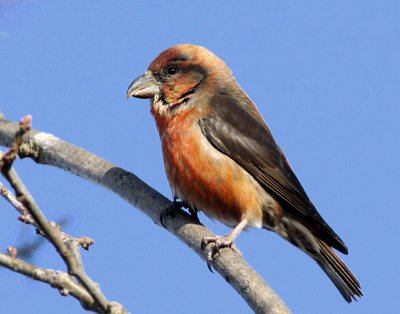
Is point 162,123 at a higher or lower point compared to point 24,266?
higher

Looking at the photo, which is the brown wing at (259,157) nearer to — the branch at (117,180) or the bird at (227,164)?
the bird at (227,164)

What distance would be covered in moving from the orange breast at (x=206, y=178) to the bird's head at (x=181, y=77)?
0.40 meters

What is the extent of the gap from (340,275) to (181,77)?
1.97m

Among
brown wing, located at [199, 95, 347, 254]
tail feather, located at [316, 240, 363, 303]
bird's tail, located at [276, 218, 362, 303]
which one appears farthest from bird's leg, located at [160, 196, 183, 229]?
tail feather, located at [316, 240, 363, 303]

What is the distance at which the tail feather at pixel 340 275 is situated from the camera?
17.5 feet

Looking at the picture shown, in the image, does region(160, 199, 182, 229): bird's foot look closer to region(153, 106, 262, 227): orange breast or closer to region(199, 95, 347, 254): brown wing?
region(153, 106, 262, 227): orange breast

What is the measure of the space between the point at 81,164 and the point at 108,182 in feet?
0.78

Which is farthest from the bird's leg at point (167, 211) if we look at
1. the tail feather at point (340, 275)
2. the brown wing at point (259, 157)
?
the tail feather at point (340, 275)

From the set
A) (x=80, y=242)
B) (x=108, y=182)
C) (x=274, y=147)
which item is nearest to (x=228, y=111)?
(x=274, y=147)

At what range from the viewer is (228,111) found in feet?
18.6

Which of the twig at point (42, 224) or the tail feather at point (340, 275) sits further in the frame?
the tail feather at point (340, 275)

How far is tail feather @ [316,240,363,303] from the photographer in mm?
5320

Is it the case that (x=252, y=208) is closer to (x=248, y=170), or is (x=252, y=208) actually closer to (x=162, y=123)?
(x=248, y=170)

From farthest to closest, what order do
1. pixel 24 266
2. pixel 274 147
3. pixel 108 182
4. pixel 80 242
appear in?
pixel 274 147, pixel 108 182, pixel 80 242, pixel 24 266
